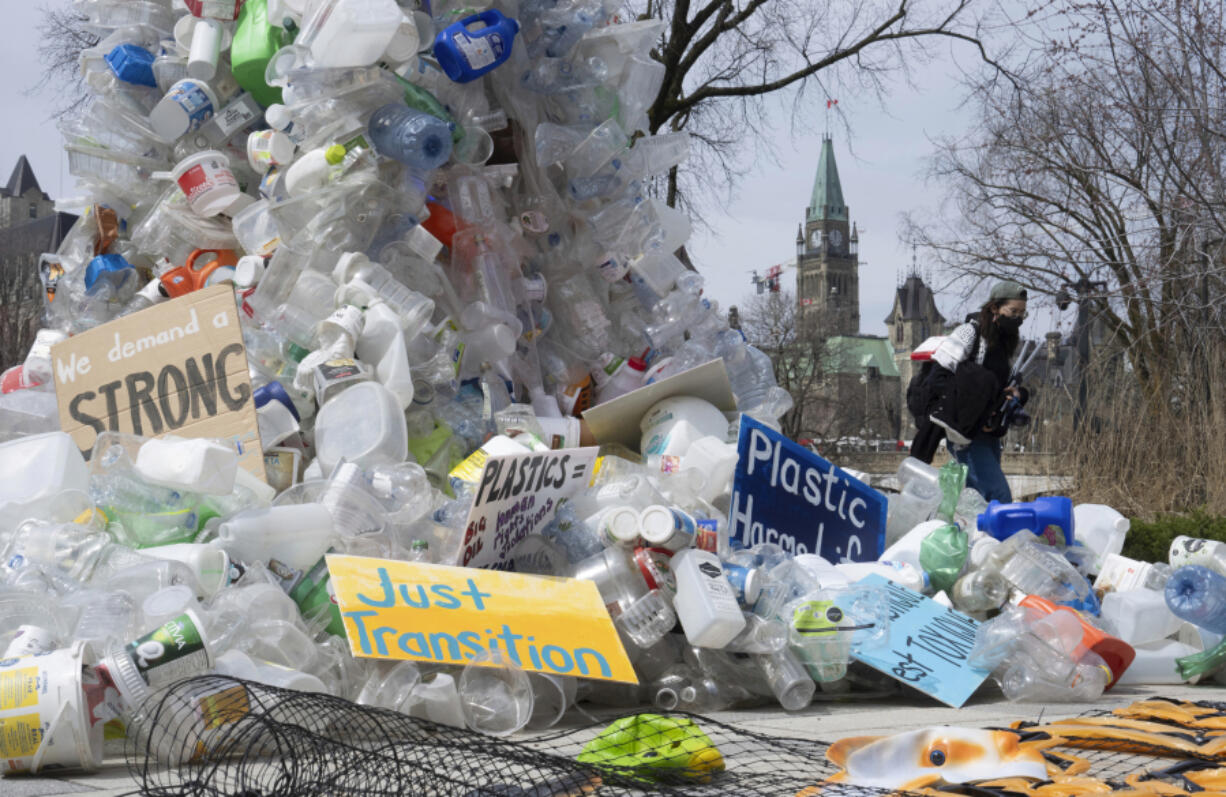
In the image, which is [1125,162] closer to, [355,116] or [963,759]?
[355,116]

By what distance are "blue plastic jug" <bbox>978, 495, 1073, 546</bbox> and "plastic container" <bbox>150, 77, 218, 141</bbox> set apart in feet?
13.2

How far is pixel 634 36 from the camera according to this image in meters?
6.29

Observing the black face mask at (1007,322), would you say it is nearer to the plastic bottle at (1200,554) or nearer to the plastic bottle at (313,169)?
the plastic bottle at (1200,554)

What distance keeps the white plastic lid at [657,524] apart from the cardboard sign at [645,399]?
1531 mm

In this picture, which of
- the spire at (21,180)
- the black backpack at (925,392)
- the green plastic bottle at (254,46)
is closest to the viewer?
the green plastic bottle at (254,46)

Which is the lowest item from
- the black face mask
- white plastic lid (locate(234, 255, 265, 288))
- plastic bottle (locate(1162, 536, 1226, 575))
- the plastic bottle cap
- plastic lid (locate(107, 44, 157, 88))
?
plastic bottle (locate(1162, 536, 1226, 575))

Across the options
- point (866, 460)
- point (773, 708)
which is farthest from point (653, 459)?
point (866, 460)

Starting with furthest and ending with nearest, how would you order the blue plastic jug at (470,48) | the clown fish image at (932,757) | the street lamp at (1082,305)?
the street lamp at (1082,305) → the blue plastic jug at (470,48) → the clown fish image at (932,757)

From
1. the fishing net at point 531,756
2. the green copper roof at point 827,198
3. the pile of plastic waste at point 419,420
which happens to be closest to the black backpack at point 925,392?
the pile of plastic waste at point 419,420

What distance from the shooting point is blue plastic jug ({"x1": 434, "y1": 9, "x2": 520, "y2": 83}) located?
5406 mm

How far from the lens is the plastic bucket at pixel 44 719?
283cm

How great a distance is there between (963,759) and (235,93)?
4946 millimetres

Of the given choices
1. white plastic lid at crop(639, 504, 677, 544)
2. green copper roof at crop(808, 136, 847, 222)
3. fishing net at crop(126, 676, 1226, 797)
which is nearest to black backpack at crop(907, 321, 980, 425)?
white plastic lid at crop(639, 504, 677, 544)

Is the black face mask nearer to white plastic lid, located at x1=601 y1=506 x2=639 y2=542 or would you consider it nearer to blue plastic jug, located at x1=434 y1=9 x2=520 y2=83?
blue plastic jug, located at x1=434 y1=9 x2=520 y2=83
